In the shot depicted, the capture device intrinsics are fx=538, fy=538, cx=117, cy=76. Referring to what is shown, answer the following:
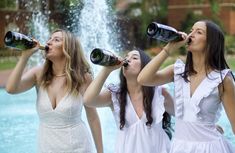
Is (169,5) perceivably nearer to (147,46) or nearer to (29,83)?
(147,46)

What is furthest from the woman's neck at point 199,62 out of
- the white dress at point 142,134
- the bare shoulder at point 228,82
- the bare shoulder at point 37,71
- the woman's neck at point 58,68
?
the bare shoulder at point 37,71

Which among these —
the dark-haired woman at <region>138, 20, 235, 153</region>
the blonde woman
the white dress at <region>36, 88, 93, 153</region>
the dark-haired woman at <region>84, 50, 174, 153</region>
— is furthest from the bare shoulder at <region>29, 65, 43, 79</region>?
the dark-haired woman at <region>138, 20, 235, 153</region>

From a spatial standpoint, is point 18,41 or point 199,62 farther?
point 18,41

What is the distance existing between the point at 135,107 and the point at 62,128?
46cm

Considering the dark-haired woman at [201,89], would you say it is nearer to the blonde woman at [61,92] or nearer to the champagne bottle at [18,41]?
the blonde woman at [61,92]

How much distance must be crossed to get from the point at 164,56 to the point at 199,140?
480 millimetres

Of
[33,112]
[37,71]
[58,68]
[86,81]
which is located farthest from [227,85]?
[33,112]

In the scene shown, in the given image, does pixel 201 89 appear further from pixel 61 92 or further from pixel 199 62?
pixel 61 92

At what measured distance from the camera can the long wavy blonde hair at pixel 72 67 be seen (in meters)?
3.33

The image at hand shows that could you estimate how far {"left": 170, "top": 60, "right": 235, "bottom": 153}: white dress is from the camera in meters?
2.81

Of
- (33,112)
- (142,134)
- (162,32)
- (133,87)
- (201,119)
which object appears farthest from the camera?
(33,112)

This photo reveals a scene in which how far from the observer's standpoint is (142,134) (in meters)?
3.16

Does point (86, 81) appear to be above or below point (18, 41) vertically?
below

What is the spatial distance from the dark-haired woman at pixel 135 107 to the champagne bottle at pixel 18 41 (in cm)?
43
